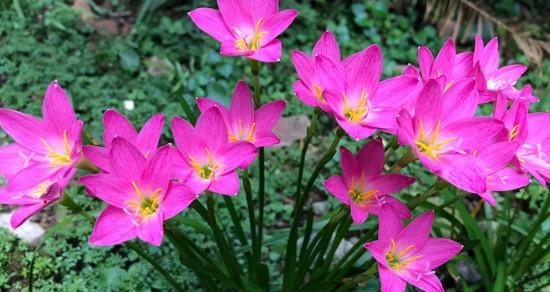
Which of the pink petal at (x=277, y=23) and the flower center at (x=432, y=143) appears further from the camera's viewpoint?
the pink petal at (x=277, y=23)

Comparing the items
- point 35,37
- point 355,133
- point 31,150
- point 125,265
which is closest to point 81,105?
point 35,37

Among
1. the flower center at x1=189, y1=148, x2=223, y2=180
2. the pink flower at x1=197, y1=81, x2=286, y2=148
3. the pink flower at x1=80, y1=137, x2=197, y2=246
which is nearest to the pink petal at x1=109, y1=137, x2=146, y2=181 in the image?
the pink flower at x1=80, y1=137, x2=197, y2=246

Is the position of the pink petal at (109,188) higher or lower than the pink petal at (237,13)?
lower

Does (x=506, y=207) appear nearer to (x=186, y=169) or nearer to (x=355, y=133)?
(x=355, y=133)

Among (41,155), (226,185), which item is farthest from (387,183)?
(41,155)

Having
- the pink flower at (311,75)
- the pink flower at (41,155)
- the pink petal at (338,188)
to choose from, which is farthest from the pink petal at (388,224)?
the pink flower at (41,155)

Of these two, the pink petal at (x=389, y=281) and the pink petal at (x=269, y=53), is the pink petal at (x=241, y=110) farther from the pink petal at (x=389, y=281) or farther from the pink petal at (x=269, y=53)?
the pink petal at (x=389, y=281)

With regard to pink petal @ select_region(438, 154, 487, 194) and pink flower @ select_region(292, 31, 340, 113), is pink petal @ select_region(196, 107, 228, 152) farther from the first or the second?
pink petal @ select_region(438, 154, 487, 194)
